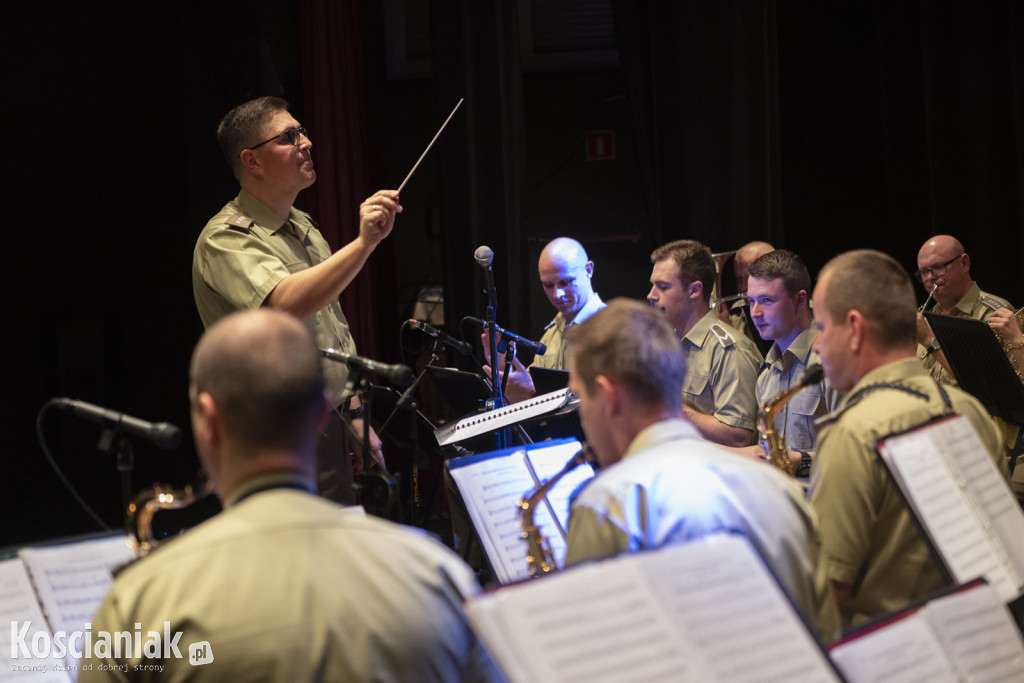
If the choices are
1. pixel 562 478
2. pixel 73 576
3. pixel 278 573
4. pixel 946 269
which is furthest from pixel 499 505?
pixel 946 269

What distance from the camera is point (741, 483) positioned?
5.14 feet

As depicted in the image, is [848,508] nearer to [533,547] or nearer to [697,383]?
[533,547]

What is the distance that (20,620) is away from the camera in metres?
1.63

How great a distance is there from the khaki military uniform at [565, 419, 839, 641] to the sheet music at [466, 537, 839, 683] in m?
0.22

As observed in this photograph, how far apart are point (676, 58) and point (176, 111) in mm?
2731

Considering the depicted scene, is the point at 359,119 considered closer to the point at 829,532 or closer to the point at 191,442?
the point at 191,442

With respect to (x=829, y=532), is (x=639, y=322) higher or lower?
higher

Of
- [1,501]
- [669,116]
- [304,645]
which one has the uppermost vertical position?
[669,116]

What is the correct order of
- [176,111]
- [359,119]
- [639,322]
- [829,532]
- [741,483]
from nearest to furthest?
[741,483] → [639,322] → [829,532] → [176,111] → [359,119]

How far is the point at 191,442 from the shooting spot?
5.21 metres

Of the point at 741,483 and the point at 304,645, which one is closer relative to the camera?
the point at 304,645

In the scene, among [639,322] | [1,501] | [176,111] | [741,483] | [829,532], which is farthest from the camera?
[176,111]

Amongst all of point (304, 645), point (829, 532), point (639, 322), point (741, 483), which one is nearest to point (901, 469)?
point (829, 532)

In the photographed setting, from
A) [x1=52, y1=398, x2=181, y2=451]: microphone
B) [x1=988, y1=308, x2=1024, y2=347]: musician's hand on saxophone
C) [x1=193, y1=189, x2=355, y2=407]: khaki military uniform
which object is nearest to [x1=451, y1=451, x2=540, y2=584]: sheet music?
[x1=193, y1=189, x2=355, y2=407]: khaki military uniform
